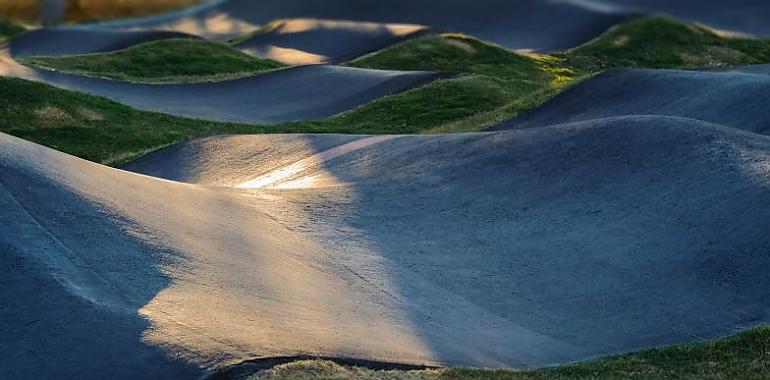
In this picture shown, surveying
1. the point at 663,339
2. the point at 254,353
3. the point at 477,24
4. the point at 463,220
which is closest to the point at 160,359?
the point at 254,353

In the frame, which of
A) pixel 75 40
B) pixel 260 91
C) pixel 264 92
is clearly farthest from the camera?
pixel 75 40

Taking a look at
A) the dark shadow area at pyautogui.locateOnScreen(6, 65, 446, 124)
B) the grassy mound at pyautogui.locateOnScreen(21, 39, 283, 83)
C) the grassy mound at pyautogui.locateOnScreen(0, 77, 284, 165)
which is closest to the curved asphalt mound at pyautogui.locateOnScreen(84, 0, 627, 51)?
the grassy mound at pyautogui.locateOnScreen(21, 39, 283, 83)

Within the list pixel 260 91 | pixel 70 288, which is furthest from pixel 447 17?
pixel 70 288

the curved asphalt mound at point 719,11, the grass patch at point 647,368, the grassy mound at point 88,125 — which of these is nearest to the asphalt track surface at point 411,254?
the grass patch at point 647,368

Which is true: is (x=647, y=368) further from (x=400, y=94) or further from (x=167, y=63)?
(x=167, y=63)

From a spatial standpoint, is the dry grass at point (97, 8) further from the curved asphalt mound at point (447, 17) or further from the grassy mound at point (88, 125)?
the grassy mound at point (88, 125)

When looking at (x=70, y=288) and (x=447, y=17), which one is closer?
(x=70, y=288)
